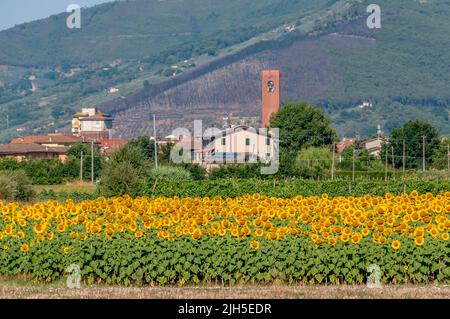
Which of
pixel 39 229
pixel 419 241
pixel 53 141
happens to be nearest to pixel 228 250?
pixel 419 241

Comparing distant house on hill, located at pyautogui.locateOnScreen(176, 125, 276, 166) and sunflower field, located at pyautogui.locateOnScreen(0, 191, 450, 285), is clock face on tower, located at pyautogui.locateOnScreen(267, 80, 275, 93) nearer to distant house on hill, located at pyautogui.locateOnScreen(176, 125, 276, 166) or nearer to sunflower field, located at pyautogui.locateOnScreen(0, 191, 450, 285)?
distant house on hill, located at pyautogui.locateOnScreen(176, 125, 276, 166)

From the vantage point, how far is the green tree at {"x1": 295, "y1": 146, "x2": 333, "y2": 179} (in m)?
79.7

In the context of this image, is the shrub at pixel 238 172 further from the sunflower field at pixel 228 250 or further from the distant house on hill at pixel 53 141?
the distant house on hill at pixel 53 141

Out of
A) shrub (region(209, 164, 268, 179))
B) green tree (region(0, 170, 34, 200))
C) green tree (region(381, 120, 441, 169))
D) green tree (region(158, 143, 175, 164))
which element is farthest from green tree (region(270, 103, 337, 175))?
green tree (region(0, 170, 34, 200))

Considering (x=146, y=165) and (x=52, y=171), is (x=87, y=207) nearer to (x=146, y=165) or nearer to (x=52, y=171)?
(x=146, y=165)

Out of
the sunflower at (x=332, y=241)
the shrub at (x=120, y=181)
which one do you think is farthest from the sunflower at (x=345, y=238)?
the shrub at (x=120, y=181)

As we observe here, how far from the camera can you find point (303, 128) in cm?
12738

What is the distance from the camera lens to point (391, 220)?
86.5 feet

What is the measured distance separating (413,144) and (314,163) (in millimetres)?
17726

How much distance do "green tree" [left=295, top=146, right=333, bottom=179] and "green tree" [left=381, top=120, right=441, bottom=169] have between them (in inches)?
211

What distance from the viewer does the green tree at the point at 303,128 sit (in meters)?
125

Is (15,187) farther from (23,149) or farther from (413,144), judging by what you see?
Result: (23,149)
